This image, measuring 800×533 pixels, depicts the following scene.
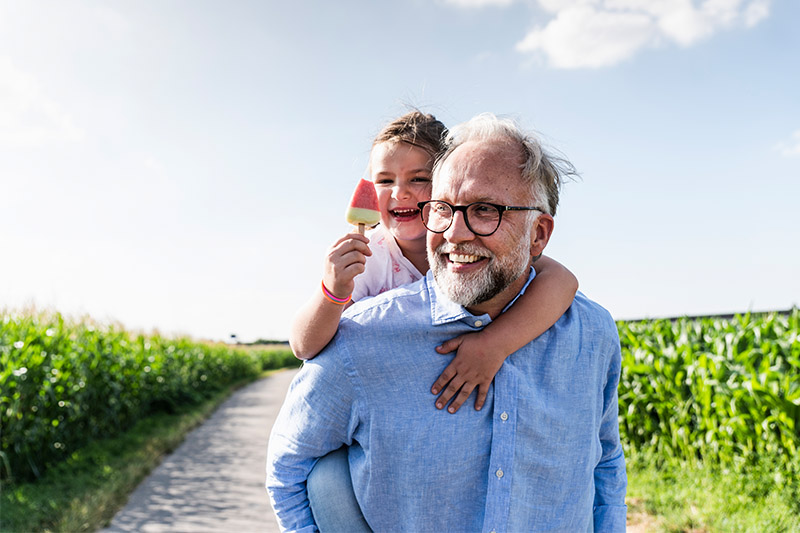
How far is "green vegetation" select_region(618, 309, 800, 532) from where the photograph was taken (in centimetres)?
491

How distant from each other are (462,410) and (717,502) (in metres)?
4.24

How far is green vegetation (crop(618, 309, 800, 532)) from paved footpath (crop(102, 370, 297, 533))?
12.3 ft

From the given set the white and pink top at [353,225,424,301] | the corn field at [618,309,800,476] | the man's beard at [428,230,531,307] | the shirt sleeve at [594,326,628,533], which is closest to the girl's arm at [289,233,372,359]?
the man's beard at [428,230,531,307]

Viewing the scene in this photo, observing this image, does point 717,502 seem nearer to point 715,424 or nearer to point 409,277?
point 715,424

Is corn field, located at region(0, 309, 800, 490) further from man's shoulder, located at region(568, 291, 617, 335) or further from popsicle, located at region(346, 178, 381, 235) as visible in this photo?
popsicle, located at region(346, 178, 381, 235)

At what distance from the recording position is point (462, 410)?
1.77 metres

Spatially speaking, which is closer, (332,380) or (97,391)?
(332,380)

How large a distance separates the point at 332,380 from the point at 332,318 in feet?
0.57

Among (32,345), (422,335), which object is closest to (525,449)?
(422,335)

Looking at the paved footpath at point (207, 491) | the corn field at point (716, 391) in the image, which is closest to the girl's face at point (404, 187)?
the corn field at point (716, 391)

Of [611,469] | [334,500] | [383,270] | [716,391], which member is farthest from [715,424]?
[334,500]

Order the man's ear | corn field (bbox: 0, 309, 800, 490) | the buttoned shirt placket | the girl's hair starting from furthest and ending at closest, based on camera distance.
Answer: corn field (bbox: 0, 309, 800, 490) → the girl's hair → the man's ear → the buttoned shirt placket

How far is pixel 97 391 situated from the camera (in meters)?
9.02

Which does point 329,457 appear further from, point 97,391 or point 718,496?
point 97,391
